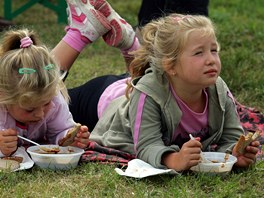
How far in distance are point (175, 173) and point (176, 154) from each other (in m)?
0.11

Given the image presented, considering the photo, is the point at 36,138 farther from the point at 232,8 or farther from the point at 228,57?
the point at 232,8

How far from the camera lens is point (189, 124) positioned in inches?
127

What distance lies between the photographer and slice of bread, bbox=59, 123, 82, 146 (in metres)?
3.05

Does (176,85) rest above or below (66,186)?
above

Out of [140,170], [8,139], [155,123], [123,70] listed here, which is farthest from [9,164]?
[123,70]

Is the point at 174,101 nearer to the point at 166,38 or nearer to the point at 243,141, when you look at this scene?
the point at 166,38

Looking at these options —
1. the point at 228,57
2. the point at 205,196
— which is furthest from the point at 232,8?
the point at 205,196

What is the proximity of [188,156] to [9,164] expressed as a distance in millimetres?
785

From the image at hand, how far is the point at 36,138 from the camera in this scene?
335 centimetres

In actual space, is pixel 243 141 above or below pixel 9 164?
above

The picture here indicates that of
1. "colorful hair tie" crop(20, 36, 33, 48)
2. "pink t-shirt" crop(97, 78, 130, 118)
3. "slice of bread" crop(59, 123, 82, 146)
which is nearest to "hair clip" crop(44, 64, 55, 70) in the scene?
"colorful hair tie" crop(20, 36, 33, 48)

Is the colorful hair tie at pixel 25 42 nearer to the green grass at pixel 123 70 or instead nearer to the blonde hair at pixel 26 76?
the blonde hair at pixel 26 76

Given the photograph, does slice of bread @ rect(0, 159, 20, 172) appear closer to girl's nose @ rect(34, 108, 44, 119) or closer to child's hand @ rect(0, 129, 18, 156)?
child's hand @ rect(0, 129, 18, 156)

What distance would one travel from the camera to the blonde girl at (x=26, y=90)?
9.76 feet
